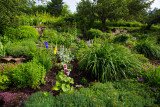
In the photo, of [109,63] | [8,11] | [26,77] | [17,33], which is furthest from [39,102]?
[8,11]

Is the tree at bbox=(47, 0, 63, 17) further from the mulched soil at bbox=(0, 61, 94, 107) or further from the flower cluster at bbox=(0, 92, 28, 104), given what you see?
the flower cluster at bbox=(0, 92, 28, 104)

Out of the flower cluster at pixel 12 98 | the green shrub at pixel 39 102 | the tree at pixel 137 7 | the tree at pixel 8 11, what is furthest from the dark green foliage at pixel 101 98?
the tree at pixel 137 7

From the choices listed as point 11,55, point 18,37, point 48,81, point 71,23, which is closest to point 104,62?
point 48,81

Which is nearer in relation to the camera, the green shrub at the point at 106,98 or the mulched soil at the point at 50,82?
the green shrub at the point at 106,98

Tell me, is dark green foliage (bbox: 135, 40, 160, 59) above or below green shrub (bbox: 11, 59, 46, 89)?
above

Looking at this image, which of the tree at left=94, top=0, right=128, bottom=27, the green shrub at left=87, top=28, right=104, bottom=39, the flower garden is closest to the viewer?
the flower garden

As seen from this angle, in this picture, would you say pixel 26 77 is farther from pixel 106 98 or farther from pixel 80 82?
pixel 106 98

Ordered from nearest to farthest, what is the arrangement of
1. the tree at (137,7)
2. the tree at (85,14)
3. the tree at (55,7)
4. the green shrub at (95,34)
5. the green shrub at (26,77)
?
the green shrub at (26,77) → the green shrub at (95,34) → the tree at (85,14) → the tree at (137,7) → the tree at (55,7)

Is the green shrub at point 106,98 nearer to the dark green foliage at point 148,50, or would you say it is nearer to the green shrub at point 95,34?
the dark green foliage at point 148,50

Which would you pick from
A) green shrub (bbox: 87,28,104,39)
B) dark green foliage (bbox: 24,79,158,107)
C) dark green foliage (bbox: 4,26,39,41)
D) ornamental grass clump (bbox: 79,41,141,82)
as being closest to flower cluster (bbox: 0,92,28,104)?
dark green foliage (bbox: 24,79,158,107)

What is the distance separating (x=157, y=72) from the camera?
2879mm

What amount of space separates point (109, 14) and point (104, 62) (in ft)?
27.5

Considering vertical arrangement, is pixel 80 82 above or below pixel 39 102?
below

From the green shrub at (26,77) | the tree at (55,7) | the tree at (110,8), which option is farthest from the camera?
the tree at (55,7)
